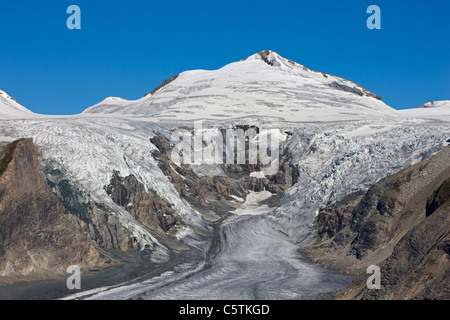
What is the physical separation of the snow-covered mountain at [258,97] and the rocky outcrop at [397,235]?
5445cm

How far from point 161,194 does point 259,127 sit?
3882cm

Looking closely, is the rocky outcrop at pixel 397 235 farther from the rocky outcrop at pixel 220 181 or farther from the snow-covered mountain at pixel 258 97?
the snow-covered mountain at pixel 258 97

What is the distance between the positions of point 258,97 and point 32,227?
9099cm

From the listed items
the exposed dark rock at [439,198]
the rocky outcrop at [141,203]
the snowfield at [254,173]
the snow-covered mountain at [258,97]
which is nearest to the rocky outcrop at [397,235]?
the exposed dark rock at [439,198]

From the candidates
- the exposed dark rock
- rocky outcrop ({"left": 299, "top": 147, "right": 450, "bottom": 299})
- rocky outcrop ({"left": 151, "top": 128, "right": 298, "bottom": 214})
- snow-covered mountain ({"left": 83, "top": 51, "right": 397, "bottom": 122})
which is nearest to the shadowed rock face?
rocky outcrop ({"left": 299, "top": 147, "right": 450, "bottom": 299})

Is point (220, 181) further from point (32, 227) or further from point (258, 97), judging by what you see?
point (258, 97)

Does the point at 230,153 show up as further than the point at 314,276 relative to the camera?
Yes

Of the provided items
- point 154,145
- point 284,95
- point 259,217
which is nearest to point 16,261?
point 259,217

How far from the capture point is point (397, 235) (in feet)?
163

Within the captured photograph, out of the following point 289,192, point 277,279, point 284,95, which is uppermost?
point 284,95

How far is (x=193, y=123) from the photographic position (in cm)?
10712

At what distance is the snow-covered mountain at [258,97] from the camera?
398 ft
